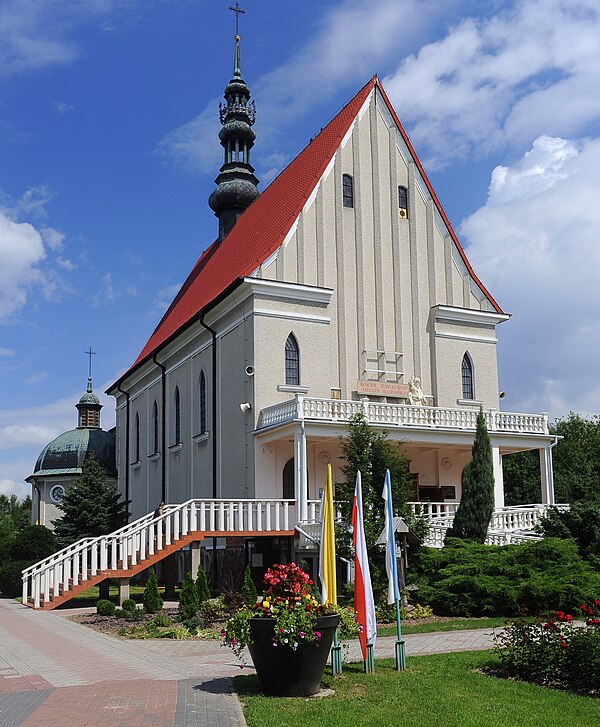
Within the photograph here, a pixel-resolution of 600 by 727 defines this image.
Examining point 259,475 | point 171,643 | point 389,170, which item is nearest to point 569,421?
point 389,170

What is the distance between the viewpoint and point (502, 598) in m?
18.8

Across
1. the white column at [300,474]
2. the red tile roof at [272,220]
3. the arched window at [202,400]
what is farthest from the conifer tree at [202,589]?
the arched window at [202,400]

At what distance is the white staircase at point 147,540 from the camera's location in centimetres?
2372

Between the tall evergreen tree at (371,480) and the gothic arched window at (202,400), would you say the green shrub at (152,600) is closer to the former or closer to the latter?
the tall evergreen tree at (371,480)

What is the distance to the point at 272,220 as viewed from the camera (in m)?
33.3

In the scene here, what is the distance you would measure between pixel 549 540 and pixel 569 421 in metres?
45.6

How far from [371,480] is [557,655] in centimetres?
1093

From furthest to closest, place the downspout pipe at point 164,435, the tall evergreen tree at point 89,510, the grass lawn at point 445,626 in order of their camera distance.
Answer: the downspout pipe at point 164,435, the tall evergreen tree at point 89,510, the grass lawn at point 445,626

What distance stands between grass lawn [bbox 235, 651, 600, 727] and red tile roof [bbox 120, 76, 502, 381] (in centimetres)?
1919

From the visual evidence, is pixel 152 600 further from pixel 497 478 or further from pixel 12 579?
pixel 497 478

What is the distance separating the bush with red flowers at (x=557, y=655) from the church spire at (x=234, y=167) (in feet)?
109

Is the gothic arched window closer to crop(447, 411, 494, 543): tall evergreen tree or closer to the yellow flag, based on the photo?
crop(447, 411, 494, 543): tall evergreen tree

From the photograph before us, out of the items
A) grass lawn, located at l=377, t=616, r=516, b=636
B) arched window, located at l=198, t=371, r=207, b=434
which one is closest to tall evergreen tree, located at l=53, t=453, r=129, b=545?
arched window, located at l=198, t=371, r=207, b=434

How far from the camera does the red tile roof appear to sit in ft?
104
